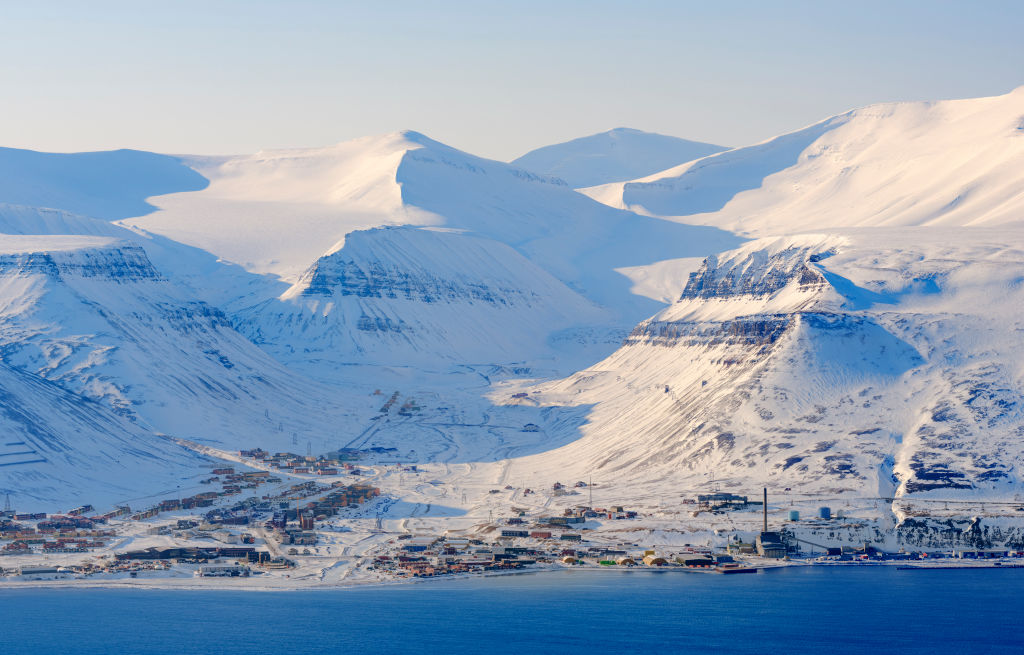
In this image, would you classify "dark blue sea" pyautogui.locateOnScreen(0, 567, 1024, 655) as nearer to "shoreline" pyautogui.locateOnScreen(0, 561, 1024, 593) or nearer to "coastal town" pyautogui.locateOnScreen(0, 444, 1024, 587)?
"shoreline" pyautogui.locateOnScreen(0, 561, 1024, 593)

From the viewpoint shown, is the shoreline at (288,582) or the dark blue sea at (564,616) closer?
the dark blue sea at (564,616)

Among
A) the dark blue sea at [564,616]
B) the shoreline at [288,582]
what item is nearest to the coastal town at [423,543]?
the shoreline at [288,582]

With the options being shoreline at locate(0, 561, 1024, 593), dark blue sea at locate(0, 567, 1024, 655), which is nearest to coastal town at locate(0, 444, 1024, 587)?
shoreline at locate(0, 561, 1024, 593)

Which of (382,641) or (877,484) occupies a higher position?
(877,484)

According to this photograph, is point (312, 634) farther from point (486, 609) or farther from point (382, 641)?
point (486, 609)

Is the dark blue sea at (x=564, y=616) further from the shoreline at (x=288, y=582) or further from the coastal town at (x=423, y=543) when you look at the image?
the coastal town at (x=423, y=543)

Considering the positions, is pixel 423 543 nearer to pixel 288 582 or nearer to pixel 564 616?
pixel 288 582

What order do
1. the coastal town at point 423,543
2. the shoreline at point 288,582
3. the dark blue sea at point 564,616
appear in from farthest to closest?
1. the coastal town at point 423,543
2. the shoreline at point 288,582
3. the dark blue sea at point 564,616

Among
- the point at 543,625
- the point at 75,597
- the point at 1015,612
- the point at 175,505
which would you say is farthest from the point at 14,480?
the point at 1015,612
